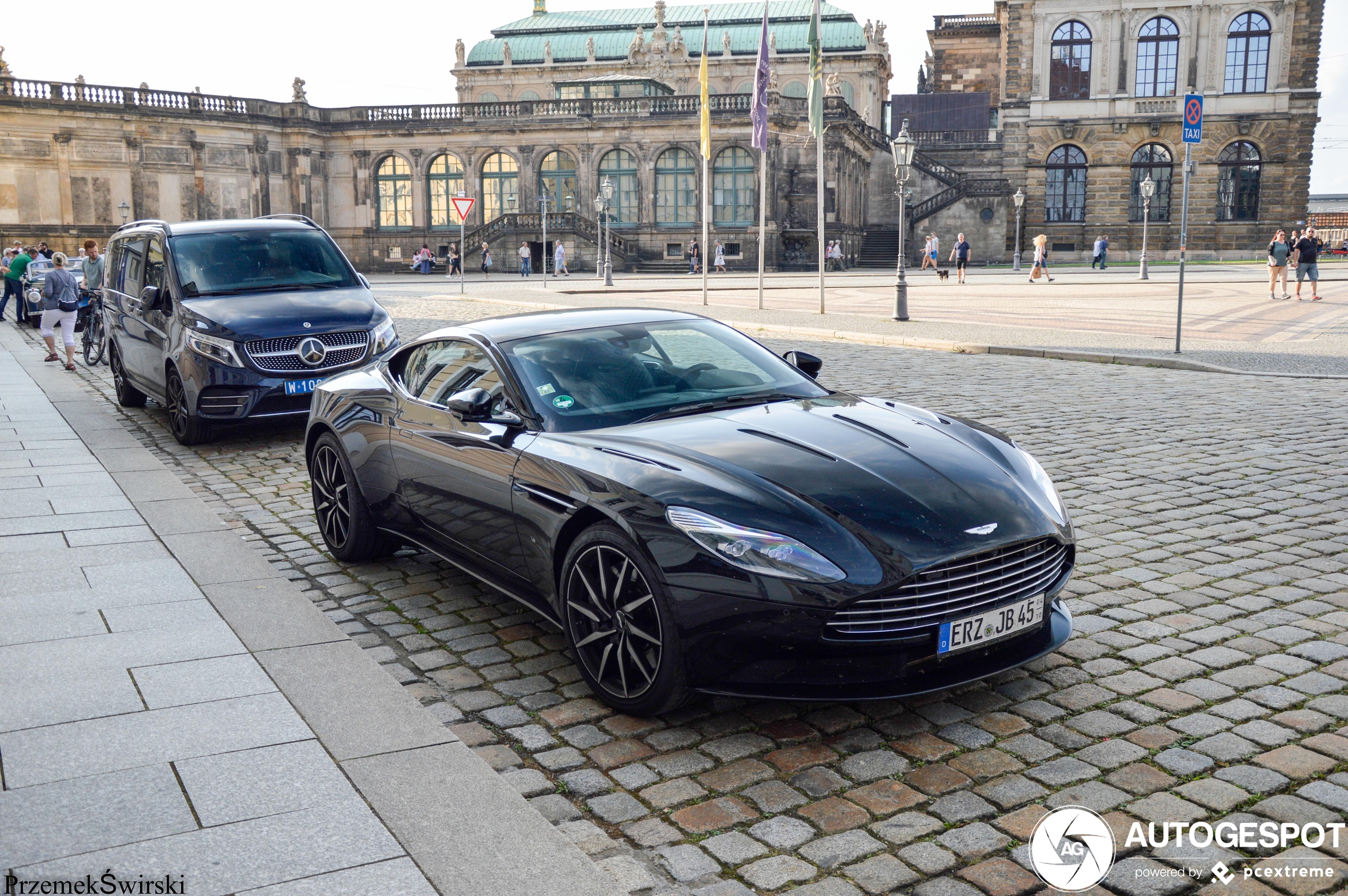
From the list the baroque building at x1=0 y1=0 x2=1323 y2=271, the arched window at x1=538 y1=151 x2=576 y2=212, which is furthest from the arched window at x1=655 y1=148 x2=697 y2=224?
the arched window at x1=538 y1=151 x2=576 y2=212

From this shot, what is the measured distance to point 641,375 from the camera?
5402mm

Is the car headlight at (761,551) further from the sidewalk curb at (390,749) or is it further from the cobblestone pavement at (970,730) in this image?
the sidewalk curb at (390,749)

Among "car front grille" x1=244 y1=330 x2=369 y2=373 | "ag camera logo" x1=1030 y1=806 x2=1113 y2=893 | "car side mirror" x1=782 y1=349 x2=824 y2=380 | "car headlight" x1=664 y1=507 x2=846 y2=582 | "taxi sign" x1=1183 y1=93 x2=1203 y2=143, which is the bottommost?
"ag camera logo" x1=1030 y1=806 x2=1113 y2=893

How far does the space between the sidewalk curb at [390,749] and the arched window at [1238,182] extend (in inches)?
2542

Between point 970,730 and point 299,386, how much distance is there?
7.93 metres

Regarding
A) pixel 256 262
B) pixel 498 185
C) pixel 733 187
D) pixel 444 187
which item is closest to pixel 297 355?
pixel 256 262

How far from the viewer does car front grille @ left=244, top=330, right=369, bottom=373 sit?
1030 centimetres

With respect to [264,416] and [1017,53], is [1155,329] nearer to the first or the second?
[264,416]

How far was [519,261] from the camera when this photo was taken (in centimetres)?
5647

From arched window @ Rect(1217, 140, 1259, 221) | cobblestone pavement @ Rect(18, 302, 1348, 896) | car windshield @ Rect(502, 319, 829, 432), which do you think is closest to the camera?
cobblestone pavement @ Rect(18, 302, 1348, 896)

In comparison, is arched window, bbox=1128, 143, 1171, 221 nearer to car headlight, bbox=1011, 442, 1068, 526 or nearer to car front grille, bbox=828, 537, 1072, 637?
car headlight, bbox=1011, 442, 1068, 526

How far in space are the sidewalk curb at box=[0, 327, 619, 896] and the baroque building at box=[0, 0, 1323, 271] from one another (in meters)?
47.5

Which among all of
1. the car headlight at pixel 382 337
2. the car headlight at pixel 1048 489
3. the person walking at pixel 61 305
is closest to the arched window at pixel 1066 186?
the person walking at pixel 61 305

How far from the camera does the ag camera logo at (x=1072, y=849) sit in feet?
10.3
